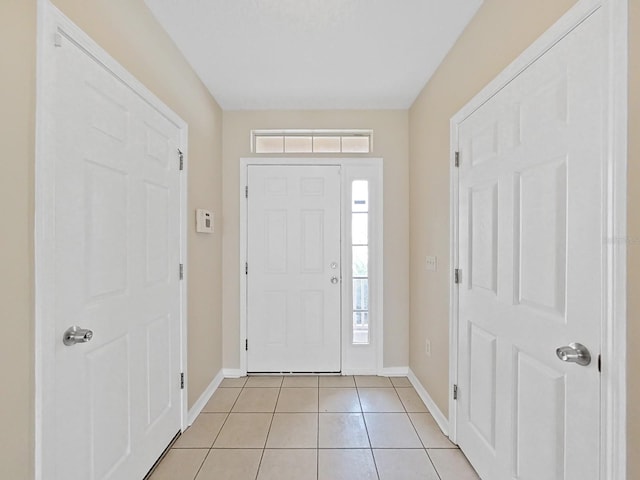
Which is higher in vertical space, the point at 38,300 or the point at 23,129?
the point at 23,129

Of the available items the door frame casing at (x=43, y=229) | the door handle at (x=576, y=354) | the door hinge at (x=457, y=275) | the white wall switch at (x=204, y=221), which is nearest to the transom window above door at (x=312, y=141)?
the white wall switch at (x=204, y=221)

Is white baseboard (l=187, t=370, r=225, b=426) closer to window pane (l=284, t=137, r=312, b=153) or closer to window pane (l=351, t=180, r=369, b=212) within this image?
window pane (l=351, t=180, r=369, b=212)

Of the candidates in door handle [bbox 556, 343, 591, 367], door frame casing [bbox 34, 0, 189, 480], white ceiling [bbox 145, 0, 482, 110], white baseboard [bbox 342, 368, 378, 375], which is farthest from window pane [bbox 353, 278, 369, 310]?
door frame casing [bbox 34, 0, 189, 480]

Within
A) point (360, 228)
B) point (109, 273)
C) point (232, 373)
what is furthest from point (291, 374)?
point (109, 273)

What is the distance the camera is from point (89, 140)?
50.8 inches

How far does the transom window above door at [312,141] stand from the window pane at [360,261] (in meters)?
0.91

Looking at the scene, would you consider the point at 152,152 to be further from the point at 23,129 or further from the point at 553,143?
the point at 553,143

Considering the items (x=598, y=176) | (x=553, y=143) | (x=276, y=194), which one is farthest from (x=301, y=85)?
(x=598, y=176)

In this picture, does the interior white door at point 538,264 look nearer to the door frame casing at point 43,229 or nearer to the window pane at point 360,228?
the window pane at point 360,228

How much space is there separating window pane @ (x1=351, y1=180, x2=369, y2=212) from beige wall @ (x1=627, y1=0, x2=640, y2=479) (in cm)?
214

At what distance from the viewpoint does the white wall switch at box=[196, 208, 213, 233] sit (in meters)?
2.34

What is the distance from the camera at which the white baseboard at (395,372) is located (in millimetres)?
2965

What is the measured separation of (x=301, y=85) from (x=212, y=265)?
158 centimetres

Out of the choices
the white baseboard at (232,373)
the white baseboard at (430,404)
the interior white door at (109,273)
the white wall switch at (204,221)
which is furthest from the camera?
the white baseboard at (232,373)
